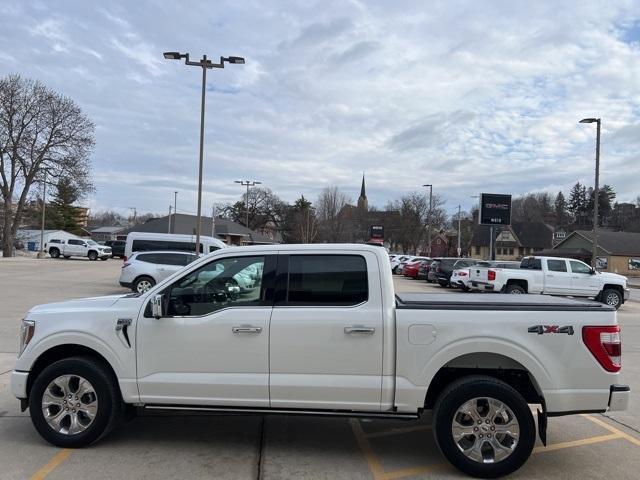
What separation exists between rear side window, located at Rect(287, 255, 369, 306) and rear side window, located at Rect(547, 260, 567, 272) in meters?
18.2

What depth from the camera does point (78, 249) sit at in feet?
175

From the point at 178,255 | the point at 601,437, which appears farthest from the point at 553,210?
the point at 601,437

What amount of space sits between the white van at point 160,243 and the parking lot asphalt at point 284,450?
1821 cm

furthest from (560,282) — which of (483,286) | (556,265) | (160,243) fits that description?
(160,243)

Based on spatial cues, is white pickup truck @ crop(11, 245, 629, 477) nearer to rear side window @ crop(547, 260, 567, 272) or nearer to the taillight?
the taillight

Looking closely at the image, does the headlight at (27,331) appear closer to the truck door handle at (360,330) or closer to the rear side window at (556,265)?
the truck door handle at (360,330)

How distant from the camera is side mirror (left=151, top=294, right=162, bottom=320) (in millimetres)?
4652

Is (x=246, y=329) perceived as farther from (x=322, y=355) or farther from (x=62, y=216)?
(x=62, y=216)

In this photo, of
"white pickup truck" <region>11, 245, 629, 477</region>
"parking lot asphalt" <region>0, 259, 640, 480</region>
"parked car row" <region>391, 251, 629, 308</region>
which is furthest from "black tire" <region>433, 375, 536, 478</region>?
"parked car row" <region>391, 251, 629, 308</region>

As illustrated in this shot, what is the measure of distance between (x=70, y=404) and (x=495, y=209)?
Answer: 119 feet

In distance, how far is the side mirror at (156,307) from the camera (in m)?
4.65

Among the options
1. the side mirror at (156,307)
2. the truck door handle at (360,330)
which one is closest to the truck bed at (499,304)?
the truck door handle at (360,330)

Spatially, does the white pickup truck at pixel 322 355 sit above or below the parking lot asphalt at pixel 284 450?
above

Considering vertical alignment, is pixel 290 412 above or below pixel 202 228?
below
